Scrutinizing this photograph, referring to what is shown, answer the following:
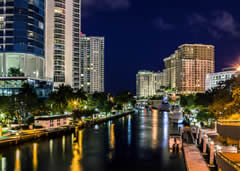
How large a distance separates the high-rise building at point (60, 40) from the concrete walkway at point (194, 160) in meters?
99.3

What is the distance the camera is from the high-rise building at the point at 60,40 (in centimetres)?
12862

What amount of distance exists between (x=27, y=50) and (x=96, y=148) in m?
60.1

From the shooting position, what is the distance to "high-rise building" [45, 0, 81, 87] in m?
129

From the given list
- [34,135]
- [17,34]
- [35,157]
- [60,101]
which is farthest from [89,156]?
[17,34]

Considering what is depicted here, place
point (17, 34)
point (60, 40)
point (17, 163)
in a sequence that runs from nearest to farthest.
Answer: point (17, 163)
point (17, 34)
point (60, 40)

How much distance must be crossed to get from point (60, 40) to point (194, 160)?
11333 cm

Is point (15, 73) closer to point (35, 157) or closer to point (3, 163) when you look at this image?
point (35, 157)

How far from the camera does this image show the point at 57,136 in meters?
56.4

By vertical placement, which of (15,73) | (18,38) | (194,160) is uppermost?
(18,38)

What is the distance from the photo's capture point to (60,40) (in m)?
133

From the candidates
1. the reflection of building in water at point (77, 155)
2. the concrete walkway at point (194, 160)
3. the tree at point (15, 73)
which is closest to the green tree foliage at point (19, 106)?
the reflection of building in water at point (77, 155)

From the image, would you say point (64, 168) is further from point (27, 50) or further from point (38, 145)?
point (27, 50)

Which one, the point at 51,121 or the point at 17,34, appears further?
the point at 17,34

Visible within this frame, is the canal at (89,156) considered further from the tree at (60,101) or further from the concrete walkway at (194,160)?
the tree at (60,101)
